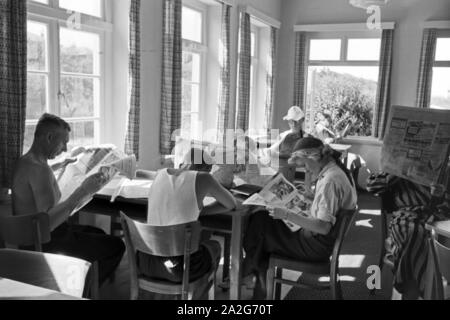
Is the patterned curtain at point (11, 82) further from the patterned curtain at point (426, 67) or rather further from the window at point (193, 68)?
the patterned curtain at point (426, 67)

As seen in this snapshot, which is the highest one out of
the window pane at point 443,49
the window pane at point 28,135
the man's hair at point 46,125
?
the window pane at point 443,49

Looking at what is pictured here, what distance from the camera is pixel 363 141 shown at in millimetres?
6504

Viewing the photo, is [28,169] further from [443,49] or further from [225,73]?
[443,49]

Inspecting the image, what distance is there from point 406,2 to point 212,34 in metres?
2.91

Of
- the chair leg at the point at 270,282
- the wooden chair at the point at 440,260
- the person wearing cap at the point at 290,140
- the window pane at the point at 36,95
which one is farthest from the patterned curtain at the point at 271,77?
the wooden chair at the point at 440,260

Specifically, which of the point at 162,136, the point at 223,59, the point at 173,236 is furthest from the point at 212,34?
the point at 173,236

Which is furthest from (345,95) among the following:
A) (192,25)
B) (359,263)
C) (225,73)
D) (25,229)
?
(25,229)

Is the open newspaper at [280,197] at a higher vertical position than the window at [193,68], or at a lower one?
lower

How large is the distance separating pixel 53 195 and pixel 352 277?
6.90ft

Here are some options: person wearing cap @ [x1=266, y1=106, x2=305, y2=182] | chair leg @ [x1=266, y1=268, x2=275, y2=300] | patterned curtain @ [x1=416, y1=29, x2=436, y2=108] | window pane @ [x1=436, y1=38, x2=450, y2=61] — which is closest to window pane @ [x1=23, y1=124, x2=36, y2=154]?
chair leg @ [x1=266, y1=268, x2=275, y2=300]

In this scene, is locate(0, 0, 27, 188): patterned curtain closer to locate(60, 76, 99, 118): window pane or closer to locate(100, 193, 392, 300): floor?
locate(60, 76, 99, 118): window pane

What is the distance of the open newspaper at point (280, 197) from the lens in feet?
7.16

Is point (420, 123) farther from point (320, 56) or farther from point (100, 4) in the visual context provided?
point (320, 56)

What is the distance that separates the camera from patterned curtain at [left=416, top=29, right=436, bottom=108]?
5961 millimetres
